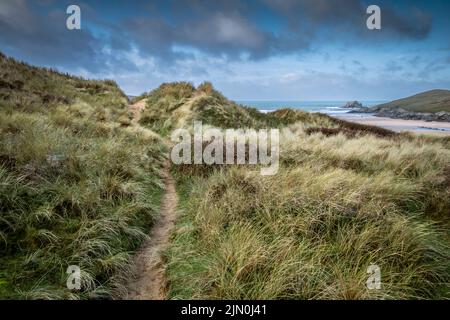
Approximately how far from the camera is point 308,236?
4652 mm

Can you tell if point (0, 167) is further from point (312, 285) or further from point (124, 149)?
point (312, 285)

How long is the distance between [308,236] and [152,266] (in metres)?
2.58

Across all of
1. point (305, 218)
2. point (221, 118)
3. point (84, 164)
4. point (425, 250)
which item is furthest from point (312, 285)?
point (221, 118)

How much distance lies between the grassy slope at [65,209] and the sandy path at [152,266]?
210mm

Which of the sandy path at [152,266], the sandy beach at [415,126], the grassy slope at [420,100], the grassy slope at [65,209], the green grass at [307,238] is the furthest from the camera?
the grassy slope at [420,100]

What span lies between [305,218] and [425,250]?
6.03 ft

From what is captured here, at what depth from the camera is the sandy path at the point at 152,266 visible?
3.90 meters

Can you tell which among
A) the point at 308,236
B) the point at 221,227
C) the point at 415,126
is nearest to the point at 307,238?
the point at 308,236

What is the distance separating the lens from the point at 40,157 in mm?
6102

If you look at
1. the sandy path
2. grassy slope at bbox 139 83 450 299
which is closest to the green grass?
grassy slope at bbox 139 83 450 299

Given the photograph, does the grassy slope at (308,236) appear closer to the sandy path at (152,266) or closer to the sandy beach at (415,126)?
the sandy path at (152,266)

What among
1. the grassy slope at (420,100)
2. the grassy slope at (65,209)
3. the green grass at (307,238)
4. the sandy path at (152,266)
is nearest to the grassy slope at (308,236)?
the green grass at (307,238)
